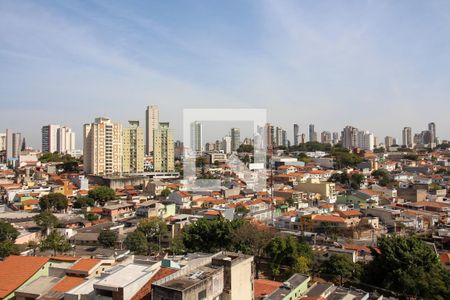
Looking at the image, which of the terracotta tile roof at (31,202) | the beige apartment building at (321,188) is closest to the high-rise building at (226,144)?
the beige apartment building at (321,188)

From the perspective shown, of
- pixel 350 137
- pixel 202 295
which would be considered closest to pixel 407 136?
pixel 350 137

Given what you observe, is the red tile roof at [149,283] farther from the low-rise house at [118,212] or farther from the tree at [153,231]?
the low-rise house at [118,212]

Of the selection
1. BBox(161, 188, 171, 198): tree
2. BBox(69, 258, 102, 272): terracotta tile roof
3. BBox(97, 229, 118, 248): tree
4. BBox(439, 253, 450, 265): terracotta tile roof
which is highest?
BBox(161, 188, 171, 198): tree

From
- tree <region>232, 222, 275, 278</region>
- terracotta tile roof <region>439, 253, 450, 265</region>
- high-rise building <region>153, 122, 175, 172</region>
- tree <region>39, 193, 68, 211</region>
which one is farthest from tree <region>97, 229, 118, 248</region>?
high-rise building <region>153, 122, 175, 172</region>

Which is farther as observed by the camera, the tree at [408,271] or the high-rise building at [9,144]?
the high-rise building at [9,144]

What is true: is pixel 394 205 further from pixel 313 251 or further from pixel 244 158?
pixel 244 158

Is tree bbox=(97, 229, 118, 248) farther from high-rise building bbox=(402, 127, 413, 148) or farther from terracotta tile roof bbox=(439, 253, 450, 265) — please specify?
high-rise building bbox=(402, 127, 413, 148)

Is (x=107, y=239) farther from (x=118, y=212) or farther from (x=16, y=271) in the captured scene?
(x=16, y=271)
